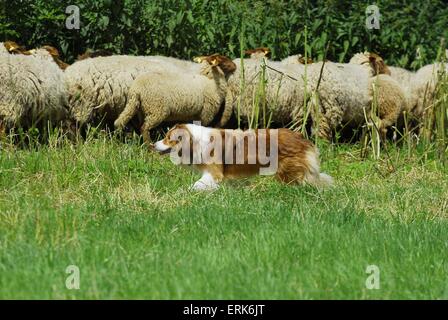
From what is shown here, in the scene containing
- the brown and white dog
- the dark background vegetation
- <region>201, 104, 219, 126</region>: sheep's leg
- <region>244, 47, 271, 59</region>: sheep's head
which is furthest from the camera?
the dark background vegetation

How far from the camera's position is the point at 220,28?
41.9ft

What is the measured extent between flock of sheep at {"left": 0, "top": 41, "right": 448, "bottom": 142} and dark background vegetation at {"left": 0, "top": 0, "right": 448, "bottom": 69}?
74 centimetres

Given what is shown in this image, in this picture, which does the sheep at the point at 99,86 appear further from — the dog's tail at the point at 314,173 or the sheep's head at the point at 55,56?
the dog's tail at the point at 314,173

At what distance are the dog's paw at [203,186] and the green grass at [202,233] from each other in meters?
0.14

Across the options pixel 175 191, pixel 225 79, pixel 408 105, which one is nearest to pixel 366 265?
pixel 175 191

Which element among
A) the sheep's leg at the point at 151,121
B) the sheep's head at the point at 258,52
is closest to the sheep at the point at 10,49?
the sheep's leg at the point at 151,121

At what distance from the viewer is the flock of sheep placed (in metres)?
10.2

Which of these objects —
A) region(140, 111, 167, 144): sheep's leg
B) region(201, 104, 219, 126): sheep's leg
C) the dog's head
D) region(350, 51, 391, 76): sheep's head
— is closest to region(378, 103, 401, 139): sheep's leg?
region(350, 51, 391, 76): sheep's head

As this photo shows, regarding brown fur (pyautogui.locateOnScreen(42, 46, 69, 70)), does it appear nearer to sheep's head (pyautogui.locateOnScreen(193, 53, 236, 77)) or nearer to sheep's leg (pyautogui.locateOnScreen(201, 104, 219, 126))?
sheep's head (pyautogui.locateOnScreen(193, 53, 236, 77))

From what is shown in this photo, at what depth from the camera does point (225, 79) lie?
1169cm

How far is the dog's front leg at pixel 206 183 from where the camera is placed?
25.8ft

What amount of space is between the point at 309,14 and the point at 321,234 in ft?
23.9

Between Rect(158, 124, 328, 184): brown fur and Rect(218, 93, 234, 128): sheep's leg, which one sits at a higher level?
Rect(218, 93, 234, 128): sheep's leg

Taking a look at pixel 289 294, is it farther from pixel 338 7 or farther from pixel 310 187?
pixel 338 7
